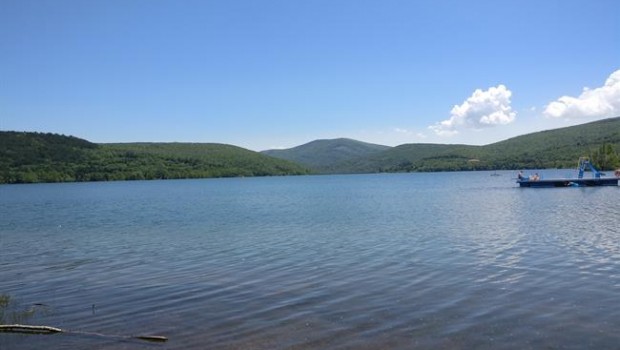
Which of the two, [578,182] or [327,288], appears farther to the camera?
[578,182]

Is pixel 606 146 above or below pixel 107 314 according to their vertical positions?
above

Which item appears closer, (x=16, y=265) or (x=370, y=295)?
(x=370, y=295)

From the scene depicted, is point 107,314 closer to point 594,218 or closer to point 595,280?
point 595,280

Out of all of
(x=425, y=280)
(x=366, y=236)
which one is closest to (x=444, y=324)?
(x=425, y=280)

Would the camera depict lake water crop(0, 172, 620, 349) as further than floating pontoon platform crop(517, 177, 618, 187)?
No

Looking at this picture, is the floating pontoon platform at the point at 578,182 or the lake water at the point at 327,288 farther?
the floating pontoon platform at the point at 578,182

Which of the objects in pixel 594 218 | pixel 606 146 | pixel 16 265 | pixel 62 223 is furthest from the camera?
pixel 606 146

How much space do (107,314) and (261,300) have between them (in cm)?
447

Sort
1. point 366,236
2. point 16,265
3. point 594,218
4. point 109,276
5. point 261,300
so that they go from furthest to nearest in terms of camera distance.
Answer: point 594,218 → point 366,236 → point 16,265 → point 109,276 → point 261,300

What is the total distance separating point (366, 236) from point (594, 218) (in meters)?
17.9

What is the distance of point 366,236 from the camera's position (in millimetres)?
32219

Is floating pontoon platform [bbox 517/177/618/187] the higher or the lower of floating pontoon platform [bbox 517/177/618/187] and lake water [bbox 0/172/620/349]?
the higher

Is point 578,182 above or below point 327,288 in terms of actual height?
above

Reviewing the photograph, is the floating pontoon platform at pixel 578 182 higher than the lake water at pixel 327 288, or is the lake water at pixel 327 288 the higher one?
the floating pontoon platform at pixel 578 182
